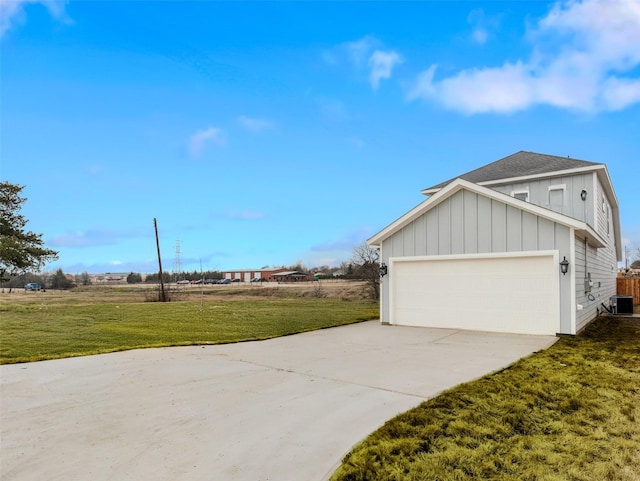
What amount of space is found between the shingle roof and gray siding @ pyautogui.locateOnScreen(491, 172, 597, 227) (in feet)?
1.13

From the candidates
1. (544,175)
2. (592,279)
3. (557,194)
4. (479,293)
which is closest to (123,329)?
(479,293)

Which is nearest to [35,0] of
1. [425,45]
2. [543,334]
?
[425,45]

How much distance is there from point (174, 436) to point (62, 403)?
1.96 meters

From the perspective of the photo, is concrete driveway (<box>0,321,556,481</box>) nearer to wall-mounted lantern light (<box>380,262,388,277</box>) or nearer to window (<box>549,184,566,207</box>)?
wall-mounted lantern light (<box>380,262,388,277</box>)

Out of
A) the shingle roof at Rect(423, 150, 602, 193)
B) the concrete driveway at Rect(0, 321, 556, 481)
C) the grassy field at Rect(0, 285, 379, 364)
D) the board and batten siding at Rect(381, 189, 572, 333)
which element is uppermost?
the shingle roof at Rect(423, 150, 602, 193)

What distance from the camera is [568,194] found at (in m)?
12.5

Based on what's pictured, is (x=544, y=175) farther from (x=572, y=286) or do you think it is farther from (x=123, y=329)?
(x=123, y=329)

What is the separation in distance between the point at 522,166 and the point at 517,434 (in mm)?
12919

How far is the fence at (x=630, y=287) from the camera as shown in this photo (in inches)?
795

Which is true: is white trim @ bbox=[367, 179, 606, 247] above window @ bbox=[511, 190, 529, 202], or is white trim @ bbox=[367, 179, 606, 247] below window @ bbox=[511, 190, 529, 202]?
below

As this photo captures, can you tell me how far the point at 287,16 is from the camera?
12.0m

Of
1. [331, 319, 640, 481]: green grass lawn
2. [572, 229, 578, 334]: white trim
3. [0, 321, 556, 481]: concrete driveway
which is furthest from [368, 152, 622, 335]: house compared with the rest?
[331, 319, 640, 481]: green grass lawn

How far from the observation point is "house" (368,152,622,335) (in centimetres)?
927

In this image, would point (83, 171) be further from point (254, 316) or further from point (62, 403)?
point (62, 403)
